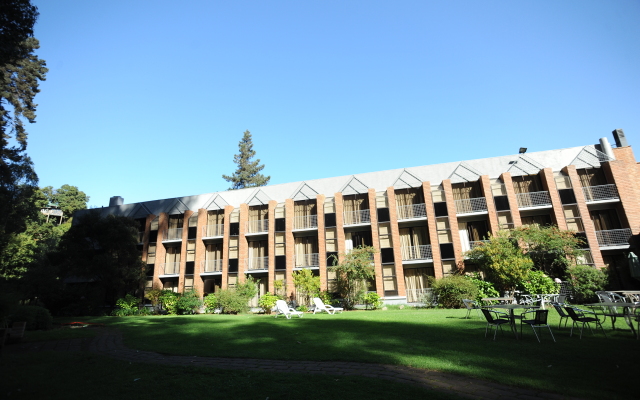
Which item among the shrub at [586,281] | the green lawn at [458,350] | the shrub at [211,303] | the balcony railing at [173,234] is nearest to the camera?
the green lawn at [458,350]

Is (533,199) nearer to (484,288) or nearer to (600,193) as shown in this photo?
(600,193)

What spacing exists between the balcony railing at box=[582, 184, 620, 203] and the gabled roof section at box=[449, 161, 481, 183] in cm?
695

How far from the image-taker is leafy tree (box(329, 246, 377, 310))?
22.4 metres

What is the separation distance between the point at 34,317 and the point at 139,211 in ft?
68.1

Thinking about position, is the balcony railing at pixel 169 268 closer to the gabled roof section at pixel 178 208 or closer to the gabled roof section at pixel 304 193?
the gabled roof section at pixel 178 208

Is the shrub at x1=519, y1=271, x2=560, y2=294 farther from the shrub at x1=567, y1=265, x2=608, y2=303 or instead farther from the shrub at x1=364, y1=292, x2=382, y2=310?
the shrub at x1=364, y1=292, x2=382, y2=310

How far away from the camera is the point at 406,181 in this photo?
88.7 ft

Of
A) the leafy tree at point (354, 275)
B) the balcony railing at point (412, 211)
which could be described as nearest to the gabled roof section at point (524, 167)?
the balcony railing at point (412, 211)

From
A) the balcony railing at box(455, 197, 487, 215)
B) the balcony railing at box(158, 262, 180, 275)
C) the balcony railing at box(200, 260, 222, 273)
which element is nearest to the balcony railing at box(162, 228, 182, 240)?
the balcony railing at box(158, 262, 180, 275)

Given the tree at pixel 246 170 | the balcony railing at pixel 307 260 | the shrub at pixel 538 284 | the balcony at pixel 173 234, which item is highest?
the tree at pixel 246 170

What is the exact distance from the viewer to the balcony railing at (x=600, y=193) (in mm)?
22453

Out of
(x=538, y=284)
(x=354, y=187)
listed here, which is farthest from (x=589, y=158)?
(x=354, y=187)

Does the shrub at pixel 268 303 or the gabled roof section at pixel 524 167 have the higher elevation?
the gabled roof section at pixel 524 167

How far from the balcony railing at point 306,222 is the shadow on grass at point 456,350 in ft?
53.6
